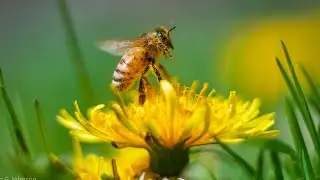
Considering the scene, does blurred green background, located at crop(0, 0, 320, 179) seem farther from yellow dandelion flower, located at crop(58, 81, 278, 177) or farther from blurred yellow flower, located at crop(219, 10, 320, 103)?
yellow dandelion flower, located at crop(58, 81, 278, 177)

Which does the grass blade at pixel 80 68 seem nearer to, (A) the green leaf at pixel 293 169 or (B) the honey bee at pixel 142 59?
(B) the honey bee at pixel 142 59

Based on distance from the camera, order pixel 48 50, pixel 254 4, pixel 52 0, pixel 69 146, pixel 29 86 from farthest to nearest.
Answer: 1. pixel 52 0
2. pixel 254 4
3. pixel 48 50
4. pixel 29 86
5. pixel 69 146

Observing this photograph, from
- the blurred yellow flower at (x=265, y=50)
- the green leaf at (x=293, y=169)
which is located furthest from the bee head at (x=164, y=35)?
the blurred yellow flower at (x=265, y=50)

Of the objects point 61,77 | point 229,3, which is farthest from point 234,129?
point 229,3

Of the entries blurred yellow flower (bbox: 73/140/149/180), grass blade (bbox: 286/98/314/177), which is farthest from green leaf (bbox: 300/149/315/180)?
blurred yellow flower (bbox: 73/140/149/180)

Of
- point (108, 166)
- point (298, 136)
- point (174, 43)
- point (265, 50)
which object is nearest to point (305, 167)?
point (298, 136)

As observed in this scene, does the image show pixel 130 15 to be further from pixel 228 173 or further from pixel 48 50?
pixel 228 173
